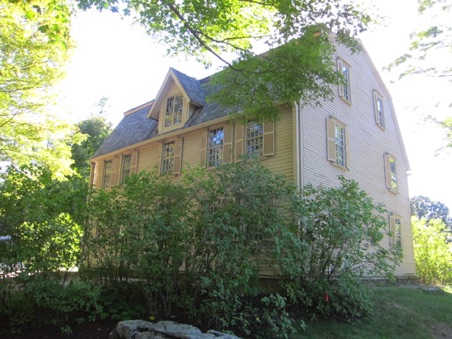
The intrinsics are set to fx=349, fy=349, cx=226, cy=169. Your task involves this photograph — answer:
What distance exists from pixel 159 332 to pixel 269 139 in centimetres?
732

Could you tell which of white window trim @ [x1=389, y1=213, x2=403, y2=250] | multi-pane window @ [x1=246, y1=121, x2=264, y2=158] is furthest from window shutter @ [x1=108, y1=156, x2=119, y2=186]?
white window trim @ [x1=389, y1=213, x2=403, y2=250]

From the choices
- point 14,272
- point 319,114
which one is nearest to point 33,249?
point 14,272

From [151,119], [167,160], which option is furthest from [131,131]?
[167,160]

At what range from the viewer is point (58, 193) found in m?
6.25

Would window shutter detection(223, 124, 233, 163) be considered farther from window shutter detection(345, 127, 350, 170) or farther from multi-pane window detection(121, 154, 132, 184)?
multi-pane window detection(121, 154, 132, 184)

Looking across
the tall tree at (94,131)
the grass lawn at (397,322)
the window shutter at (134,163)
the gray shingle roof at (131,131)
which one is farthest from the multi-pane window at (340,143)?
the tall tree at (94,131)

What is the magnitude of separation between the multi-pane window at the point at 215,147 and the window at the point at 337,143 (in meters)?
3.74

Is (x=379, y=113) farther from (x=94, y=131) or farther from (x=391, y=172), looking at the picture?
(x=94, y=131)

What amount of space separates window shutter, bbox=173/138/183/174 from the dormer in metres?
0.67

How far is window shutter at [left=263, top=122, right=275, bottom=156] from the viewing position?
1095 centimetres

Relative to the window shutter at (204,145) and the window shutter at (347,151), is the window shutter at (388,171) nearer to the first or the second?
the window shutter at (347,151)

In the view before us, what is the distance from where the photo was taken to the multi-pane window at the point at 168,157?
567 inches

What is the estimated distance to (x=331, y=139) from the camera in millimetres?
11812

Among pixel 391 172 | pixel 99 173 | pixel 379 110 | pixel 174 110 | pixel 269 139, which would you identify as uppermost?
pixel 379 110
